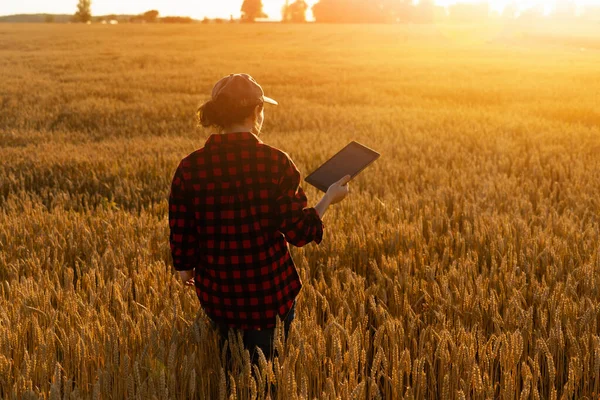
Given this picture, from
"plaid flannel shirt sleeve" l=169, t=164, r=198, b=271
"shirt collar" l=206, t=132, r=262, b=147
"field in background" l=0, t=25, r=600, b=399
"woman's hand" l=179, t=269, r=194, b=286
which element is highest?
"shirt collar" l=206, t=132, r=262, b=147

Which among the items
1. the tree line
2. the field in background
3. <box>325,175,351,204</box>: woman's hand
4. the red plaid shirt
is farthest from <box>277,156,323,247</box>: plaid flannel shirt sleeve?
the tree line

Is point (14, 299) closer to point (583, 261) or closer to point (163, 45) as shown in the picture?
point (583, 261)

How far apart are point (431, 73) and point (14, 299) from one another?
70.0 feet

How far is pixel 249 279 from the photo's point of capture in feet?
7.49

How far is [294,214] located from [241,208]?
194mm

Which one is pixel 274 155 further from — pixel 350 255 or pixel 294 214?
pixel 350 255

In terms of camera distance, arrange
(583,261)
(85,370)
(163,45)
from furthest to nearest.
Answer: (163,45), (583,261), (85,370)

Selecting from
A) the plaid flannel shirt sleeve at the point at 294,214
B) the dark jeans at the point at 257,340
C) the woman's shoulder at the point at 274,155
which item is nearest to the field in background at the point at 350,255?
the dark jeans at the point at 257,340

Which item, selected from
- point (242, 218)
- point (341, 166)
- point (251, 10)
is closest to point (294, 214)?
point (242, 218)

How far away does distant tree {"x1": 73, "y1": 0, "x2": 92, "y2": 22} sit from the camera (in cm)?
9388

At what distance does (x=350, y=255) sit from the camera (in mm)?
3609

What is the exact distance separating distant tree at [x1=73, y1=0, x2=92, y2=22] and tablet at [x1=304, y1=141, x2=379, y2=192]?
10076cm

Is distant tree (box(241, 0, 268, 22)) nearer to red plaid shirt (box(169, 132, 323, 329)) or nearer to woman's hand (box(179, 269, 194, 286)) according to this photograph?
woman's hand (box(179, 269, 194, 286))

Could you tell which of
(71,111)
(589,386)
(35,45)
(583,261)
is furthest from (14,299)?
(35,45)
